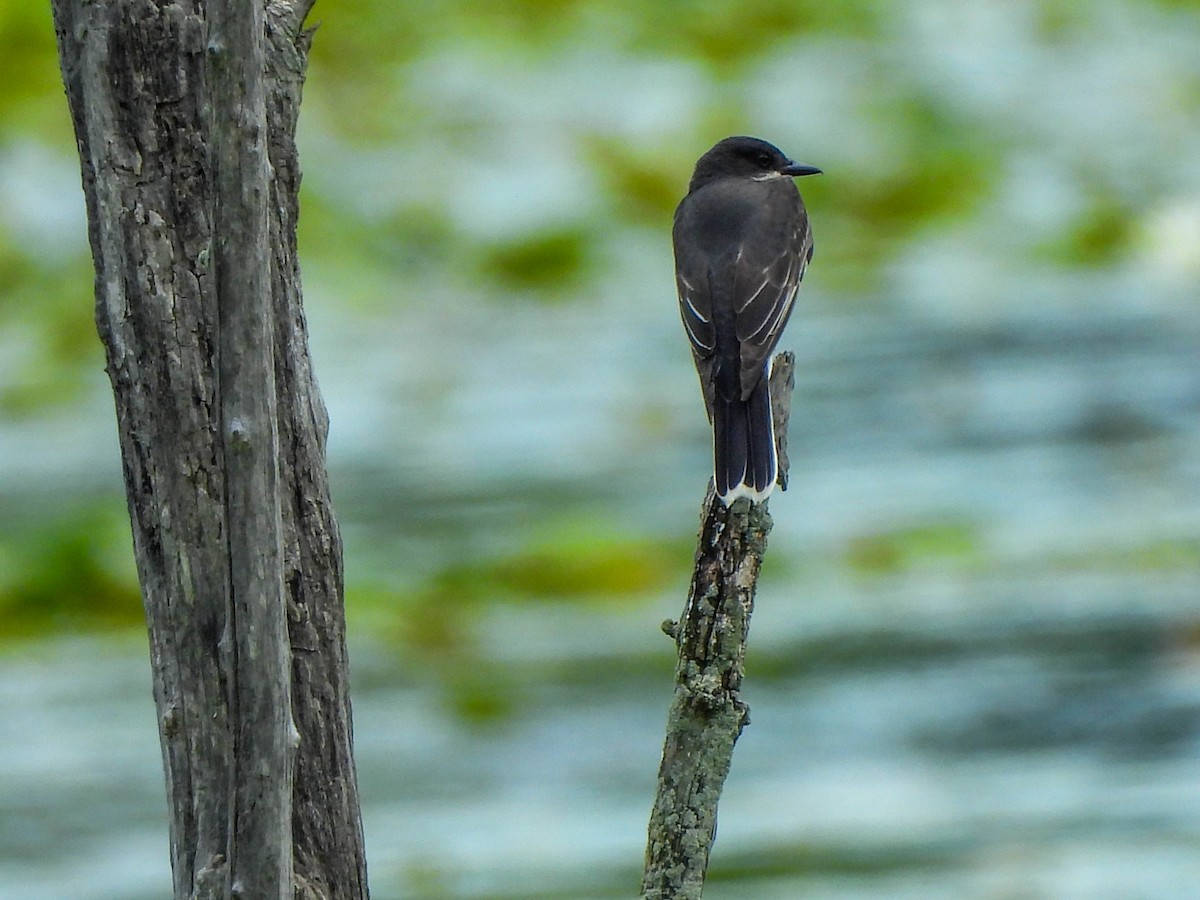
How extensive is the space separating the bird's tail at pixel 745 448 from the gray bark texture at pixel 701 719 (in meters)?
0.16

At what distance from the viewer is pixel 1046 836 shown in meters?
6.23

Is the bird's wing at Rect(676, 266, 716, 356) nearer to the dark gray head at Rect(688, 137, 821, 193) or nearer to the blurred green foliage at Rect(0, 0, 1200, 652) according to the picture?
the dark gray head at Rect(688, 137, 821, 193)

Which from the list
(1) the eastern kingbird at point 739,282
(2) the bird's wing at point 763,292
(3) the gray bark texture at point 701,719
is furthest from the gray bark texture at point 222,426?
(2) the bird's wing at point 763,292

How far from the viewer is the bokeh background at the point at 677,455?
6.49m

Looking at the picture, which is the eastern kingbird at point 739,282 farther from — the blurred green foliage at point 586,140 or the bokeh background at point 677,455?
the blurred green foliage at point 586,140

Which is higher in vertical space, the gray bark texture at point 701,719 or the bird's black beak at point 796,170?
the bird's black beak at point 796,170

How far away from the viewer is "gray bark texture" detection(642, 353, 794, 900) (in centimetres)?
307

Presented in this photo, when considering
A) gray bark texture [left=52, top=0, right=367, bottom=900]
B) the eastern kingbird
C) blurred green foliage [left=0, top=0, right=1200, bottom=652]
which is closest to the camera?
gray bark texture [left=52, top=0, right=367, bottom=900]

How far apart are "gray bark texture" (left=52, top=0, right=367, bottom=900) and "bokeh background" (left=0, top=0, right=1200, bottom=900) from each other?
299 cm

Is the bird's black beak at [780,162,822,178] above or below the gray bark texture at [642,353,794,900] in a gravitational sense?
above

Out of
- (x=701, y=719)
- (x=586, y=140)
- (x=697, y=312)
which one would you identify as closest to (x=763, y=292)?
(x=697, y=312)

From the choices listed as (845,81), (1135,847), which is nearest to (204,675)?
(1135,847)

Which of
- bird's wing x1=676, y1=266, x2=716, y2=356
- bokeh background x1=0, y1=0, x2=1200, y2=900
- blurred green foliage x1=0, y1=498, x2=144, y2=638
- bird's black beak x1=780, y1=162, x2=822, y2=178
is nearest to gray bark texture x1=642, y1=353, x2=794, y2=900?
bird's wing x1=676, y1=266, x2=716, y2=356

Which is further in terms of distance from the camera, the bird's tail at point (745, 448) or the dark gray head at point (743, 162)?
the dark gray head at point (743, 162)
